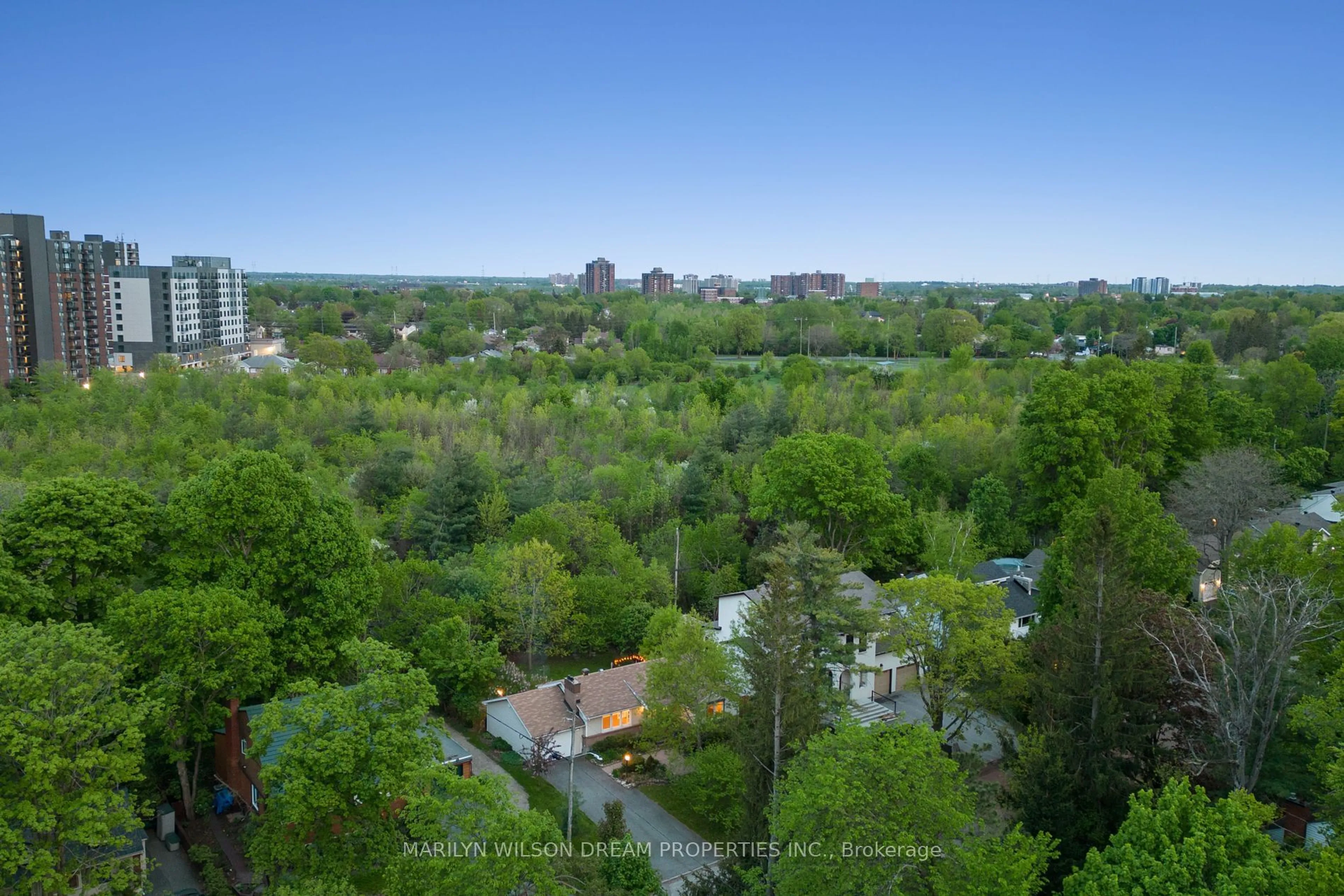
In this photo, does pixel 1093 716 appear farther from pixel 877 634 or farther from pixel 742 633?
pixel 742 633

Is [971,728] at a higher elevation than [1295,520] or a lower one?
lower

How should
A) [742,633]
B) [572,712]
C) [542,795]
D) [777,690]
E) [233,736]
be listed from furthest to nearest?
[742,633] → [572,712] → [542,795] → [233,736] → [777,690]

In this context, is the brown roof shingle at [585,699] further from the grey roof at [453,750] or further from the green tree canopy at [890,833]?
the green tree canopy at [890,833]

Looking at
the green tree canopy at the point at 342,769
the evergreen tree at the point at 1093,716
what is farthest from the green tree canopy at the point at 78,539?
the evergreen tree at the point at 1093,716

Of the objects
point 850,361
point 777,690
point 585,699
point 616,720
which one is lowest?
point 616,720

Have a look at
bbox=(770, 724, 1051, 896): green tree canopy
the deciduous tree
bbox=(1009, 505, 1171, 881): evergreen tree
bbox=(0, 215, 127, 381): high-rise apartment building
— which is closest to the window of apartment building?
the deciduous tree

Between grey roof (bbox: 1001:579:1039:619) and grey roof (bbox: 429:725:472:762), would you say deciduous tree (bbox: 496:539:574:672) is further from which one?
grey roof (bbox: 1001:579:1039:619)

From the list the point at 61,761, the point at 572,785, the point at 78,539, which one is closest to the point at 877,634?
the point at 572,785
